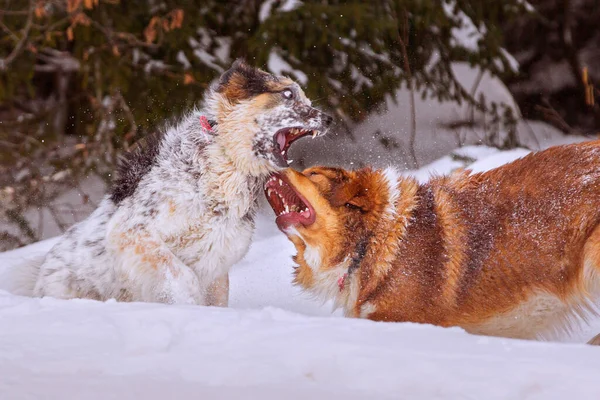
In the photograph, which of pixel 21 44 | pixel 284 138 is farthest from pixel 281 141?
pixel 21 44

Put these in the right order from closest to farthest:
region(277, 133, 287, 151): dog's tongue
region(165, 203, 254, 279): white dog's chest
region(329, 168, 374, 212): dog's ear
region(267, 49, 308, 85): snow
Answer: region(329, 168, 374, 212): dog's ear
region(165, 203, 254, 279): white dog's chest
region(277, 133, 287, 151): dog's tongue
region(267, 49, 308, 85): snow

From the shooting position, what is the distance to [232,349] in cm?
263

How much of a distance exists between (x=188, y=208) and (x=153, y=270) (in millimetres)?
414

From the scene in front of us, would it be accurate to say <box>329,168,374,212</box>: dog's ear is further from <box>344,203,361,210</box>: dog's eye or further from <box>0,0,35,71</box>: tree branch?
<box>0,0,35,71</box>: tree branch

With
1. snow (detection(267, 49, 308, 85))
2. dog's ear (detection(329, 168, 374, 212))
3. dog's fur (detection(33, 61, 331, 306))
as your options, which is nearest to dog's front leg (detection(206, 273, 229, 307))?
dog's fur (detection(33, 61, 331, 306))

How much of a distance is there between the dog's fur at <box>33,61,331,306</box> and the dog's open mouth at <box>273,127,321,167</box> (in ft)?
0.13

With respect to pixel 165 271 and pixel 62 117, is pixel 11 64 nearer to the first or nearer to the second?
pixel 62 117

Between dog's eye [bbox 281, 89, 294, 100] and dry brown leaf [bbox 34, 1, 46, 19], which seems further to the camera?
dry brown leaf [bbox 34, 1, 46, 19]

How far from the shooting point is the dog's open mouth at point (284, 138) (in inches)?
169

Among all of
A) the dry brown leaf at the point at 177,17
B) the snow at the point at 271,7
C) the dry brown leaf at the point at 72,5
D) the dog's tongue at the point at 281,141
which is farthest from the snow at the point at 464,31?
the dog's tongue at the point at 281,141

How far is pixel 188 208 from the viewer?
417 cm

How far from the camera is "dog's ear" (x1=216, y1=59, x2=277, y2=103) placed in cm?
448

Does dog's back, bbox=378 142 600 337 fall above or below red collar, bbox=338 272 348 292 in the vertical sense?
above

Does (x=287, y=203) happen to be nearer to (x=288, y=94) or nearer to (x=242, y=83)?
(x=288, y=94)
